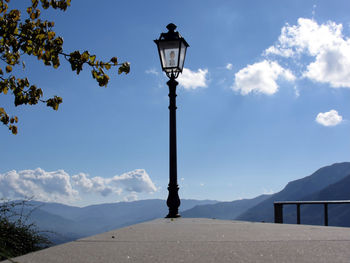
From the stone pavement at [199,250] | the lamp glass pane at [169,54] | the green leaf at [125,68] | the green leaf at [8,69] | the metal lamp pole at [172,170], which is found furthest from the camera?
the lamp glass pane at [169,54]

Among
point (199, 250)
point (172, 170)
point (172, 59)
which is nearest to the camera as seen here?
point (199, 250)

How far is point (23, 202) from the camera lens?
24.8 feet

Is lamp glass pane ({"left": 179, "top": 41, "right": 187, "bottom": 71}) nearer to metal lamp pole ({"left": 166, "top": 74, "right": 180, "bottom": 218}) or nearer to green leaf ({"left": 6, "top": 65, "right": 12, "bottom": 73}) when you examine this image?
metal lamp pole ({"left": 166, "top": 74, "right": 180, "bottom": 218})

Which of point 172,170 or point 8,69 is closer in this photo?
point 8,69

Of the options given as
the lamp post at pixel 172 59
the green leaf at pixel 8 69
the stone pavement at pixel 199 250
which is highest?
the lamp post at pixel 172 59

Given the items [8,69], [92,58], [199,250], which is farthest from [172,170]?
[199,250]

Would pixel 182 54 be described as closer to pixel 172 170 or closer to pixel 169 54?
pixel 169 54

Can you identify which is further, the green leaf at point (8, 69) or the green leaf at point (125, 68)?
the green leaf at point (8, 69)

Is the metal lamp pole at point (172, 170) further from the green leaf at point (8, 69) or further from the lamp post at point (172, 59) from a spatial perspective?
the green leaf at point (8, 69)

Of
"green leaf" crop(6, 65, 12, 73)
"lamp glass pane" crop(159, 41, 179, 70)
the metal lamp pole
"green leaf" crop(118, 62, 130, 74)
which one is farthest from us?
"lamp glass pane" crop(159, 41, 179, 70)

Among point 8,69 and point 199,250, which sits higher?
point 8,69

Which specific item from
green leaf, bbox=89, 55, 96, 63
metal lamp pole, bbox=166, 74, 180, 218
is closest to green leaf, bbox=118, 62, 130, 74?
green leaf, bbox=89, 55, 96, 63

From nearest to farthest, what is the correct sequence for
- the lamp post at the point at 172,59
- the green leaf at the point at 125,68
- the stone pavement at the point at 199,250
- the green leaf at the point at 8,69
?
1. the stone pavement at the point at 199,250
2. the green leaf at the point at 125,68
3. the green leaf at the point at 8,69
4. the lamp post at the point at 172,59

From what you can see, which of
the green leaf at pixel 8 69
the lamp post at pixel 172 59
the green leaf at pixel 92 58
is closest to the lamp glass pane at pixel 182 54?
the lamp post at pixel 172 59
